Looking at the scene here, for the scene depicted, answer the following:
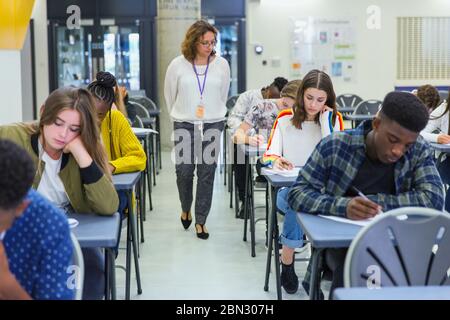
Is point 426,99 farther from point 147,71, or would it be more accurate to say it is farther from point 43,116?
point 147,71

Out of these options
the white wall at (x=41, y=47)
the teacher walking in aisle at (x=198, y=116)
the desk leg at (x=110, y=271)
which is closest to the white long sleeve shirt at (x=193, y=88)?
the teacher walking in aisle at (x=198, y=116)

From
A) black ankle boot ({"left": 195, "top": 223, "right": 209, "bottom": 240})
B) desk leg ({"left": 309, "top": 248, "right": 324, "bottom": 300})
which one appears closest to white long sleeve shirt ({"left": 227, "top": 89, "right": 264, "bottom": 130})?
black ankle boot ({"left": 195, "top": 223, "right": 209, "bottom": 240})

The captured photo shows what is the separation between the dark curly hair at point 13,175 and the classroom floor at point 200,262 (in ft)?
6.96

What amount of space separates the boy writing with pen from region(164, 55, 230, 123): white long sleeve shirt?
258 centimetres

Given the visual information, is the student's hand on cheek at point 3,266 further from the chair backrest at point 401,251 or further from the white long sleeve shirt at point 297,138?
the white long sleeve shirt at point 297,138

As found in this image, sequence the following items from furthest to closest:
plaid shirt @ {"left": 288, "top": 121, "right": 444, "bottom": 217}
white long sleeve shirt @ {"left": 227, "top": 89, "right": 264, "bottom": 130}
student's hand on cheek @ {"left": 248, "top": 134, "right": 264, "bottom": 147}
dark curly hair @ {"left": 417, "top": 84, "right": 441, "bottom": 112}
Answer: dark curly hair @ {"left": 417, "top": 84, "right": 441, "bottom": 112} < white long sleeve shirt @ {"left": 227, "top": 89, "right": 264, "bottom": 130} < student's hand on cheek @ {"left": 248, "top": 134, "right": 264, "bottom": 147} < plaid shirt @ {"left": 288, "top": 121, "right": 444, "bottom": 217}

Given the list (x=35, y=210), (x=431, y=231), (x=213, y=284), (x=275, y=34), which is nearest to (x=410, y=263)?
(x=431, y=231)

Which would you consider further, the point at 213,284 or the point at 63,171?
the point at 213,284

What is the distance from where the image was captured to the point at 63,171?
2.88 m

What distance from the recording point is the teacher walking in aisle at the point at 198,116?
5320 millimetres

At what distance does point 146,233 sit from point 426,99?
2902 millimetres

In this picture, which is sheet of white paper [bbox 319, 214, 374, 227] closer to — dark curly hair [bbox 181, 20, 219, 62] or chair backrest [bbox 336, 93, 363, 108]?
dark curly hair [bbox 181, 20, 219, 62]

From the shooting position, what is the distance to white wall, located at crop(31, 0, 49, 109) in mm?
12391

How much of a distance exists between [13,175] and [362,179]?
1.58 metres
